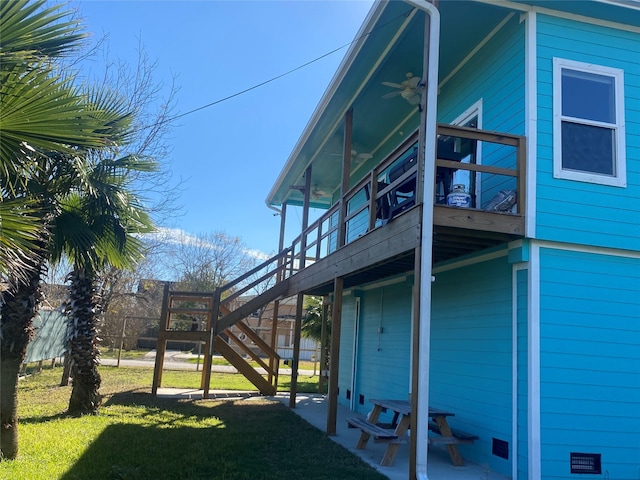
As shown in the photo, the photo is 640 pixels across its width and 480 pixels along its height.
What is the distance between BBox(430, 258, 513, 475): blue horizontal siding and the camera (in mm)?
5574

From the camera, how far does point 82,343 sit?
812 centimetres

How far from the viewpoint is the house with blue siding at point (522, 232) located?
514 centimetres

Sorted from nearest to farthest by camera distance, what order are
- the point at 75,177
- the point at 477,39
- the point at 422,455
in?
the point at 422,455
the point at 75,177
the point at 477,39

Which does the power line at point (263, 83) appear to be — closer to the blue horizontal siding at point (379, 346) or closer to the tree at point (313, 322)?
the blue horizontal siding at point (379, 346)

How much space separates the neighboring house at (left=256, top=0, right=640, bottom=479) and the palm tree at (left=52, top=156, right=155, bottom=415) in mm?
3324

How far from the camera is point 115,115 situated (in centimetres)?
712

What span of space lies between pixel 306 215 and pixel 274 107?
2.96 m

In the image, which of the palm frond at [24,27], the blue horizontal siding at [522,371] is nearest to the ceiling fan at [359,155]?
the blue horizontal siding at [522,371]

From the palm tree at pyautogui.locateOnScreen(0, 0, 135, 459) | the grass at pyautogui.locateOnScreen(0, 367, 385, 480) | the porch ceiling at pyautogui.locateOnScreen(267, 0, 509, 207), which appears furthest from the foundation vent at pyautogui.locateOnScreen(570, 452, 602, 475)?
the palm tree at pyautogui.locateOnScreen(0, 0, 135, 459)

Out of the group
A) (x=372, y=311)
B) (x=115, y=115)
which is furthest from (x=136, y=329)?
(x=115, y=115)

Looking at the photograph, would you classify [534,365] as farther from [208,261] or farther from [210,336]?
[208,261]

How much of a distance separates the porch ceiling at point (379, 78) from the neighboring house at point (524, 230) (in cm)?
4

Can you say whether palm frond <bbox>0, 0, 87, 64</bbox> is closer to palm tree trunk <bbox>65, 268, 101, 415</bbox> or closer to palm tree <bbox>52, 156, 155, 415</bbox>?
palm tree <bbox>52, 156, 155, 415</bbox>

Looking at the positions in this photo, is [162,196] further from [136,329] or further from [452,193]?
[136,329]
